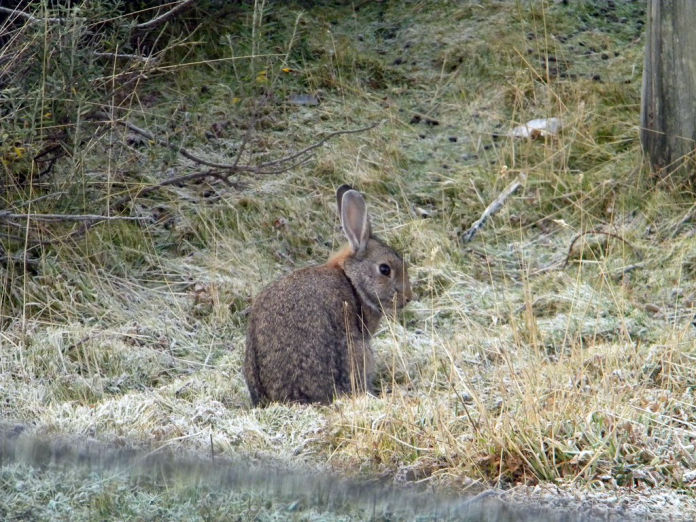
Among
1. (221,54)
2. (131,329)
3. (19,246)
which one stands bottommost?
(131,329)

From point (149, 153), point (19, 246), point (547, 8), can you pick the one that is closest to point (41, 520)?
point (19, 246)

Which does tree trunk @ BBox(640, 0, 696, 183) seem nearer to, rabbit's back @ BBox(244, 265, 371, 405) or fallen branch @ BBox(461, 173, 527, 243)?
fallen branch @ BBox(461, 173, 527, 243)

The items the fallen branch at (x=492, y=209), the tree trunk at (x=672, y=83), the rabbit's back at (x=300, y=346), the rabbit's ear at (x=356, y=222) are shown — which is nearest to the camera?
the rabbit's back at (x=300, y=346)

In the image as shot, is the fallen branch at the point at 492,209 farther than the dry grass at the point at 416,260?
Yes

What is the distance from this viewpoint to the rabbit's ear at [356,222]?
7688mm

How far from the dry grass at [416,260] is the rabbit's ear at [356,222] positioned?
2.15 ft

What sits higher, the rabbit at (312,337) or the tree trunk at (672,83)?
the tree trunk at (672,83)

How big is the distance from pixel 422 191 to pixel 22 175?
3.42m

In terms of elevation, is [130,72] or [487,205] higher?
[130,72]

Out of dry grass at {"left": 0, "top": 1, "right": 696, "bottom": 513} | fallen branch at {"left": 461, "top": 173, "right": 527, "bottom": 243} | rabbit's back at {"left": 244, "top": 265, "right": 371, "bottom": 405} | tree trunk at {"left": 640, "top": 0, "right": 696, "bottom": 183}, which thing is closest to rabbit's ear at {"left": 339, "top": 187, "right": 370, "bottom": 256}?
dry grass at {"left": 0, "top": 1, "right": 696, "bottom": 513}

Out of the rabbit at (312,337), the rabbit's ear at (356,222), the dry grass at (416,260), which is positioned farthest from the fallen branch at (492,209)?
the rabbit at (312,337)

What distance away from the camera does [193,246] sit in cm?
884

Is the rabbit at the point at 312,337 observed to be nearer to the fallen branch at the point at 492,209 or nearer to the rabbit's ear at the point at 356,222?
the rabbit's ear at the point at 356,222

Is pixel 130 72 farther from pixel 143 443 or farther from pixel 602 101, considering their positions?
pixel 602 101
